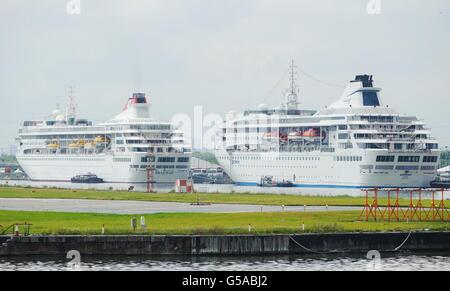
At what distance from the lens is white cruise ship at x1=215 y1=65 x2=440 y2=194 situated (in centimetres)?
13075

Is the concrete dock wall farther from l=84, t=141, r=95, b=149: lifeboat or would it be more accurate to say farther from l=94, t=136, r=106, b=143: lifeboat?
l=84, t=141, r=95, b=149: lifeboat

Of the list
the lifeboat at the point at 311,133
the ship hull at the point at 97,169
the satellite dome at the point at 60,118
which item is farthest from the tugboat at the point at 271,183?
the satellite dome at the point at 60,118

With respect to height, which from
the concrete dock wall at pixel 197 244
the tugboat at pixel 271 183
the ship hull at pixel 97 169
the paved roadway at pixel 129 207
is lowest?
the concrete dock wall at pixel 197 244

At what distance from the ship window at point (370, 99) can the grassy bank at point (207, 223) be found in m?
76.8

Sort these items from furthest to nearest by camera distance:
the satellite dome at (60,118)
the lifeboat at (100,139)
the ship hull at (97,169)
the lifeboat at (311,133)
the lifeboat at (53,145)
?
the satellite dome at (60,118)
the lifeboat at (53,145)
the lifeboat at (100,139)
the ship hull at (97,169)
the lifeboat at (311,133)

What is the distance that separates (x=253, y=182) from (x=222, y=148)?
43.2 feet

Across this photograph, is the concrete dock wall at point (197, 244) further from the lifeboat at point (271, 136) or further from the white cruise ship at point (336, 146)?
the lifeboat at point (271, 136)

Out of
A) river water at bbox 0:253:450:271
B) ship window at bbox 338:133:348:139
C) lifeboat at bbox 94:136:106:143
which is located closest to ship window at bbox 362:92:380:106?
ship window at bbox 338:133:348:139

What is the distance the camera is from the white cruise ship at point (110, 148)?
154 metres

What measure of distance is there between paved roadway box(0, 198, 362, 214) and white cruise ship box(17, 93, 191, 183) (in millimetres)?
67935

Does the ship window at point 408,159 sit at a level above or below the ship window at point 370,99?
below

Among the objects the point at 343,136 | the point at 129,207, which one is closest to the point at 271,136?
the point at 343,136

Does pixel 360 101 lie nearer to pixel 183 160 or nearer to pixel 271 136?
pixel 271 136

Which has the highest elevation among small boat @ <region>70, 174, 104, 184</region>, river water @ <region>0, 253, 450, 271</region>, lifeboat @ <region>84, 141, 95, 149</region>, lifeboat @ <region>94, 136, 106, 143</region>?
lifeboat @ <region>94, 136, 106, 143</region>
